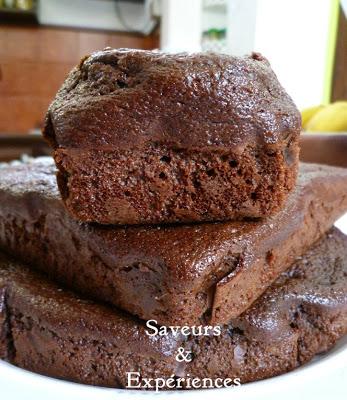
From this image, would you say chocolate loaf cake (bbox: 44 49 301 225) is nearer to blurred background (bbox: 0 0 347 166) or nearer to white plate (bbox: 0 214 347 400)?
blurred background (bbox: 0 0 347 166)

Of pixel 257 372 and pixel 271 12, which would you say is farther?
pixel 271 12

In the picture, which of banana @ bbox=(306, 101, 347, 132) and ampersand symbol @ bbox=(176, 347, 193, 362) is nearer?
ampersand symbol @ bbox=(176, 347, 193, 362)

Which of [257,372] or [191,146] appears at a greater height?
[191,146]

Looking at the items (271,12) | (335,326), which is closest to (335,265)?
(335,326)

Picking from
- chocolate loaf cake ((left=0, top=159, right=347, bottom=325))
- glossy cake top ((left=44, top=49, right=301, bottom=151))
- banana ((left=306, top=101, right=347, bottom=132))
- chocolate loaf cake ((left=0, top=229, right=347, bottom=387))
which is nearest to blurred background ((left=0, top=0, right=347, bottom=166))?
banana ((left=306, top=101, right=347, bottom=132))

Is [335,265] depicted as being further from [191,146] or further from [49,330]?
[49,330]

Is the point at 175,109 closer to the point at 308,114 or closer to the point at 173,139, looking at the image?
the point at 173,139
